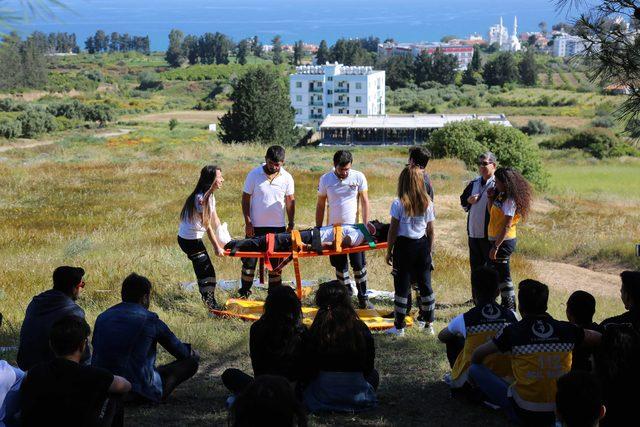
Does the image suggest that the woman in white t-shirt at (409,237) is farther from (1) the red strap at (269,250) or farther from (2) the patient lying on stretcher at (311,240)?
(1) the red strap at (269,250)

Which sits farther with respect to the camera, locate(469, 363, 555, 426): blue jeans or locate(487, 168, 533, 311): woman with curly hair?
locate(487, 168, 533, 311): woman with curly hair

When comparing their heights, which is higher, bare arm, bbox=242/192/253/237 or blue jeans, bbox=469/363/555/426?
bare arm, bbox=242/192/253/237

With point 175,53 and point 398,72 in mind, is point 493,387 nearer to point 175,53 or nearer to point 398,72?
point 398,72

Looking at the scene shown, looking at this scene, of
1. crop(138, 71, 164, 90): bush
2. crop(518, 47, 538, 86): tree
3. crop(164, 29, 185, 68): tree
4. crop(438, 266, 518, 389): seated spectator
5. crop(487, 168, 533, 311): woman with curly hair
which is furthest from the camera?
crop(164, 29, 185, 68): tree

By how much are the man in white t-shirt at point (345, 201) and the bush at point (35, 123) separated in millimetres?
66711

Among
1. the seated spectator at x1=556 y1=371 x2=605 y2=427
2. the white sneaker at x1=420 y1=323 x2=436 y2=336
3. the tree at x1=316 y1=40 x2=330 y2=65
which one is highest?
the tree at x1=316 y1=40 x2=330 y2=65

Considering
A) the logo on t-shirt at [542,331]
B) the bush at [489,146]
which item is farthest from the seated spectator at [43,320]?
the bush at [489,146]

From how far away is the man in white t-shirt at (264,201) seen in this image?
32.1 ft

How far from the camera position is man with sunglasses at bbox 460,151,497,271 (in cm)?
929

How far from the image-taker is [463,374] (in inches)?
246

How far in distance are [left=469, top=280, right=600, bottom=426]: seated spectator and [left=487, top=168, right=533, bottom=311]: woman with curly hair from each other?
11.4ft

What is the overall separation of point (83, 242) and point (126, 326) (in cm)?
986

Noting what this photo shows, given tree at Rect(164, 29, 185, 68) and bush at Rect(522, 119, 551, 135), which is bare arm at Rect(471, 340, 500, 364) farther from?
tree at Rect(164, 29, 185, 68)

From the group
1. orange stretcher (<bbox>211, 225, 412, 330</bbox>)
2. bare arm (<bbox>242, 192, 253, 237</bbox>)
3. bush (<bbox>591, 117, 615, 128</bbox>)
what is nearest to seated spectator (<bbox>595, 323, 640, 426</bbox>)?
orange stretcher (<bbox>211, 225, 412, 330</bbox>)
